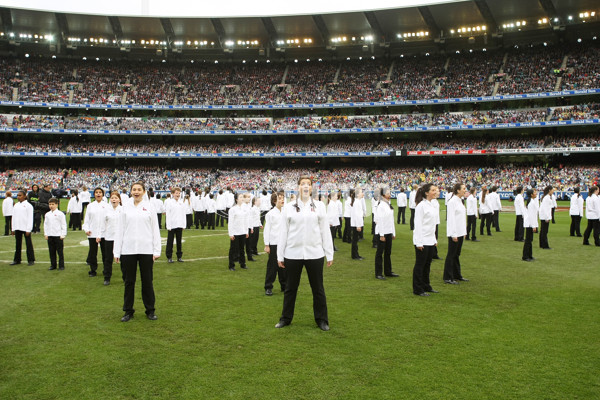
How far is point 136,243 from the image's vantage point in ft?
21.6

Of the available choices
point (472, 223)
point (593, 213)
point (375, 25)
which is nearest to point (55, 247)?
point (472, 223)

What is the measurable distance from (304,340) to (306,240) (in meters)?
1.40

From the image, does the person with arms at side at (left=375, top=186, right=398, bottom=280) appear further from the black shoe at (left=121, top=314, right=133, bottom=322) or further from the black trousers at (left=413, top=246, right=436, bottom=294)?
the black shoe at (left=121, top=314, right=133, bottom=322)

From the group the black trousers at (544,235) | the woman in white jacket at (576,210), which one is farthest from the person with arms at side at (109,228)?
the woman in white jacket at (576,210)

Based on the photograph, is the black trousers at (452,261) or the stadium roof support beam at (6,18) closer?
the black trousers at (452,261)

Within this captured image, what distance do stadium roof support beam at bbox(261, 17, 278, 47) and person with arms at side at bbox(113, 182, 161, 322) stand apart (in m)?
52.1

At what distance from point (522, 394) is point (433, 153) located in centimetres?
4670

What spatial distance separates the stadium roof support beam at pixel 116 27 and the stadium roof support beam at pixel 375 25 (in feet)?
106

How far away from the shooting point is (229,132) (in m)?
54.1

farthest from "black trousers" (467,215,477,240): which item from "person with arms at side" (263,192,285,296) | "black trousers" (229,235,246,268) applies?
"person with arms at side" (263,192,285,296)

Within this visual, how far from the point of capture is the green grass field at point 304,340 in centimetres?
441

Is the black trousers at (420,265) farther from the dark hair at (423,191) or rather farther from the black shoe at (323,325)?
the black shoe at (323,325)

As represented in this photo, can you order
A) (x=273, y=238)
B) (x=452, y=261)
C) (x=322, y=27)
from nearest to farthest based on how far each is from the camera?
1. (x=273, y=238)
2. (x=452, y=261)
3. (x=322, y=27)

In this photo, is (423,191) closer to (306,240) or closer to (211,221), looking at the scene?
(306,240)
